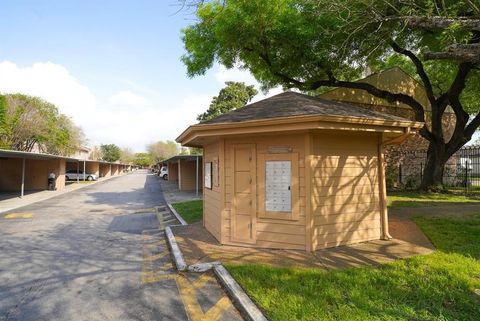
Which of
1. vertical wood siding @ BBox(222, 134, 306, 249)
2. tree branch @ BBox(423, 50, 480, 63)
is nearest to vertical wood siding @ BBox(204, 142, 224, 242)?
vertical wood siding @ BBox(222, 134, 306, 249)

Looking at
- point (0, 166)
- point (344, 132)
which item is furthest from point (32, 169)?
point (344, 132)

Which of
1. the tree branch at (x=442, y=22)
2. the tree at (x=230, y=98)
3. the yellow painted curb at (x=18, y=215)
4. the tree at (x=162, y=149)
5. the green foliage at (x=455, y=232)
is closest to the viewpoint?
the tree branch at (x=442, y=22)

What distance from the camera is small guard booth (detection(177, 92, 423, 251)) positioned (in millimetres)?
6246

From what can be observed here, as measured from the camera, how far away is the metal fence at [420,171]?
16977 mm

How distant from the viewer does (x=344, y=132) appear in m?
6.62

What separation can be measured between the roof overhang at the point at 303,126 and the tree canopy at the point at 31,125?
1438 inches

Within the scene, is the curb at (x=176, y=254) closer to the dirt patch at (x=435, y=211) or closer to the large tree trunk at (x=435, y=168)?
the dirt patch at (x=435, y=211)

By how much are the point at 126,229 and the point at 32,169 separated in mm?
22077

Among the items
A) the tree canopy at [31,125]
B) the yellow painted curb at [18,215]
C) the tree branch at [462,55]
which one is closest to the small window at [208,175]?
the tree branch at [462,55]

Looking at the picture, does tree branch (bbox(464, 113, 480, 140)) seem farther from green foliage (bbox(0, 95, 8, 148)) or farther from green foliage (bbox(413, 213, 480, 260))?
green foliage (bbox(0, 95, 8, 148))

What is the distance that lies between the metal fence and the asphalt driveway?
14.3 meters

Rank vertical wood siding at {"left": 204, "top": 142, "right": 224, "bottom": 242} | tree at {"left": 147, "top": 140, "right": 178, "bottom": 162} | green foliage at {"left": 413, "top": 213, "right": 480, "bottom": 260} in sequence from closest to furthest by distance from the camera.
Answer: green foliage at {"left": 413, "top": 213, "right": 480, "bottom": 260} < vertical wood siding at {"left": 204, "top": 142, "right": 224, "bottom": 242} < tree at {"left": 147, "top": 140, "right": 178, "bottom": 162}

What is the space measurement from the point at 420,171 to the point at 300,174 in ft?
49.5

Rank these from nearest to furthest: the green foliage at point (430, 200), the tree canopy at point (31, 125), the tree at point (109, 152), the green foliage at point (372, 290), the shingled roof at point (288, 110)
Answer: the green foliage at point (372, 290) < the shingled roof at point (288, 110) < the green foliage at point (430, 200) < the tree canopy at point (31, 125) < the tree at point (109, 152)
